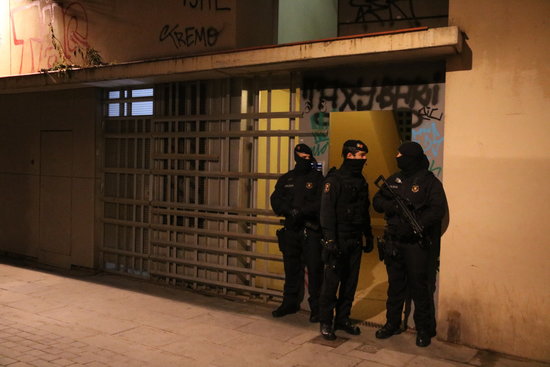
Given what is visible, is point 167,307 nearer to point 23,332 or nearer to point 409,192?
point 23,332

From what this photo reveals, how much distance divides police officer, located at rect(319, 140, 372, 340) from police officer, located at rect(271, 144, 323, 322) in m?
0.40

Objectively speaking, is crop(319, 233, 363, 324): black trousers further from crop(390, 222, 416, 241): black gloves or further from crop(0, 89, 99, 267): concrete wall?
crop(0, 89, 99, 267): concrete wall

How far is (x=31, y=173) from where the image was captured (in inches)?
392

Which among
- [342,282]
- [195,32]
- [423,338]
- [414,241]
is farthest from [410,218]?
[195,32]

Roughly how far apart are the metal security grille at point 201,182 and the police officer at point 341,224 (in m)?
1.16

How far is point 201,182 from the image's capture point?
782cm

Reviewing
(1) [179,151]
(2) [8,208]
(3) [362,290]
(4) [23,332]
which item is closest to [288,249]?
(3) [362,290]

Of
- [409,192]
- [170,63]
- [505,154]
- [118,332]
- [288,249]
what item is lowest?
[118,332]

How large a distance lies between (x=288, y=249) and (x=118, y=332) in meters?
2.18

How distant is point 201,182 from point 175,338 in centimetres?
269

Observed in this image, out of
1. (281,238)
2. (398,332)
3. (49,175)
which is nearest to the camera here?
(398,332)

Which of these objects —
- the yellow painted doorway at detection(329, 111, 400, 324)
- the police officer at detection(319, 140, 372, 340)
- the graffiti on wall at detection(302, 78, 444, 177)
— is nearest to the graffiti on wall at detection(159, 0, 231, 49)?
the graffiti on wall at detection(302, 78, 444, 177)

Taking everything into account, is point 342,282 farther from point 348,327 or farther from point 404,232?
point 404,232

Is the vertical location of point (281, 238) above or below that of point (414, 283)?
above
